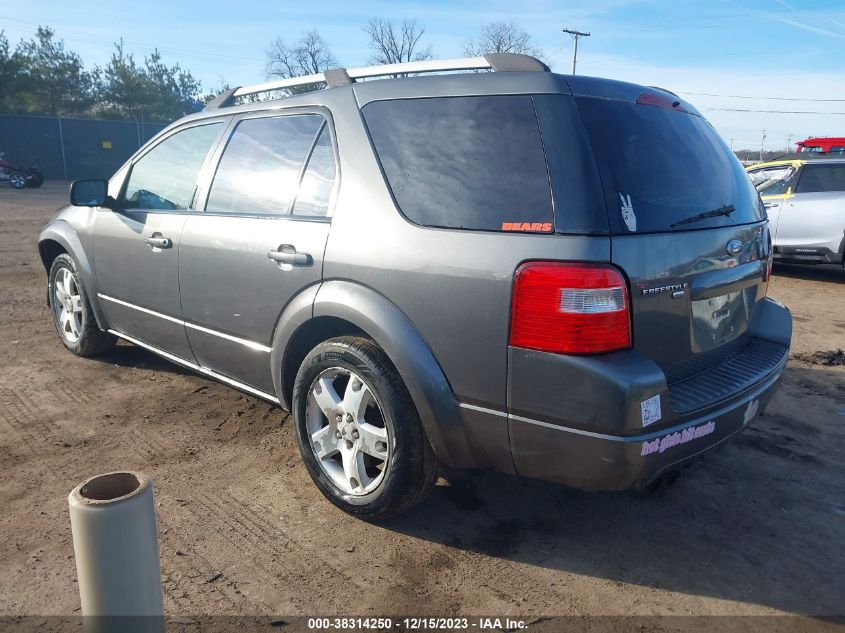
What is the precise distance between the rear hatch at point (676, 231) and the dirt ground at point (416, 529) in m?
0.77

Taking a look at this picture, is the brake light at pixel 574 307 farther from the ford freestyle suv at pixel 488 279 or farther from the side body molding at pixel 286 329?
the side body molding at pixel 286 329

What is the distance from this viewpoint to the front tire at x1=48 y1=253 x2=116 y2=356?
16.0 ft

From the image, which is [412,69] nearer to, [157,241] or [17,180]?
[157,241]

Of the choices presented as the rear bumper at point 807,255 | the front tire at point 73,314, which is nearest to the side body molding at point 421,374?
the front tire at point 73,314

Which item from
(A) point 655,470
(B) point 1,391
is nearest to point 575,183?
(A) point 655,470

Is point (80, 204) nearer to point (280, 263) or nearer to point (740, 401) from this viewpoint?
point (280, 263)

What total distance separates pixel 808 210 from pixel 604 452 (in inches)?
334

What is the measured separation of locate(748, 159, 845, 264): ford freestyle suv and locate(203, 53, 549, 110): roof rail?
24.4ft

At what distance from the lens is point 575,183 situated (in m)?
2.29

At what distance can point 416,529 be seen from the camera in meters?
2.92

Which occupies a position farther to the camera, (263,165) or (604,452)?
(263,165)

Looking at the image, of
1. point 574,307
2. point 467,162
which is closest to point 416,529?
point 574,307

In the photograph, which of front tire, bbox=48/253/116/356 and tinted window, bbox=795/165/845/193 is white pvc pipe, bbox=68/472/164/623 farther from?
tinted window, bbox=795/165/845/193

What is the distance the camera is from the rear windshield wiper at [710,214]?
2544mm
